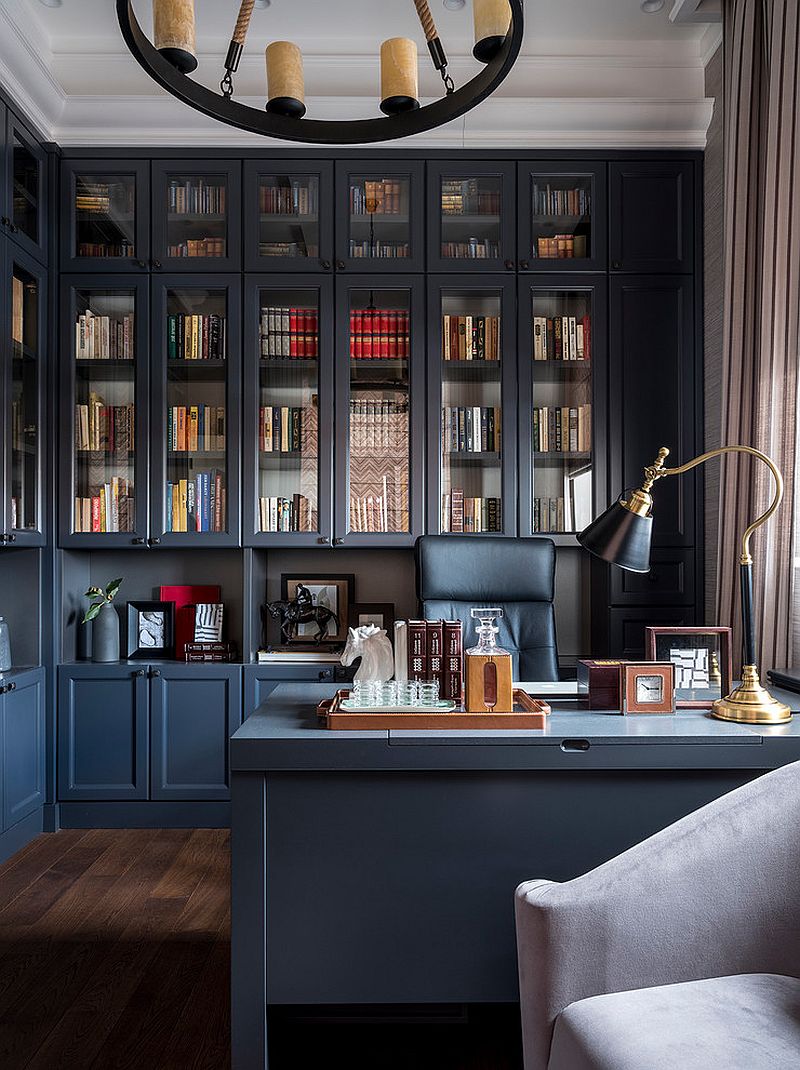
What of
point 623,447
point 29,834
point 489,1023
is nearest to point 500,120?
point 623,447

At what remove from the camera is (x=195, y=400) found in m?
3.46

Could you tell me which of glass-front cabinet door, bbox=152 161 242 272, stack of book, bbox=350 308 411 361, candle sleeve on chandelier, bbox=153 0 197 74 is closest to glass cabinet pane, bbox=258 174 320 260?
glass-front cabinet door, bbox=152 161 242 272

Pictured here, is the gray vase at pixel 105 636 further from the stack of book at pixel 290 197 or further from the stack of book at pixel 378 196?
the stack of book at pixel 378 196

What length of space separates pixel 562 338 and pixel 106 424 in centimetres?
193

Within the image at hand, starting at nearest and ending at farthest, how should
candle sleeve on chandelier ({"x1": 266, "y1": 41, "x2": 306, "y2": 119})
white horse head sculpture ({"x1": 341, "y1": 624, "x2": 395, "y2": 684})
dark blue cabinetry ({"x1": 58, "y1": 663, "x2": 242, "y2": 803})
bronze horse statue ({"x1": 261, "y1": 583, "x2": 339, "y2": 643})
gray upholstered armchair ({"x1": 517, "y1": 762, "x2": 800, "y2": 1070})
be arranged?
gray upholstered armchair ({"x1": 517, "y1": 762, "x2": 800, "y2": 1070}) < candle sleeve on chandelier ({"x1": 266, "y1": 41, "x2": 306, "y2": 119}) < white horse head sculpture ({"x1": 341, "y1": 624, "x2": 395, "y2": 684}) < dark blue cabinetry ({"x1": 58, "y1": 663, "x2": 242, "y2": 803}) < bronze horse statue ({"x1": 261, "y1": 583, "x2": 339, "y2": 643})

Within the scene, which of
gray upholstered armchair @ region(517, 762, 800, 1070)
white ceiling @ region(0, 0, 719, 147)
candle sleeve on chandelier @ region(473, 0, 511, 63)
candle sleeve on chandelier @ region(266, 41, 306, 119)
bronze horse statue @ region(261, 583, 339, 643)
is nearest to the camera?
gray upholstered armchair @ region(517, 762, 800, 1070)

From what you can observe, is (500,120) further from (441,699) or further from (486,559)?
(441,699)

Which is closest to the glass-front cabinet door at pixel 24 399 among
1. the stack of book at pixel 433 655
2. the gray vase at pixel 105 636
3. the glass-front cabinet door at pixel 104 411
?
the glass-front cabinet door at pixel 104 411

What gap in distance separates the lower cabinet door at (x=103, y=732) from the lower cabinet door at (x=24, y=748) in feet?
0.28

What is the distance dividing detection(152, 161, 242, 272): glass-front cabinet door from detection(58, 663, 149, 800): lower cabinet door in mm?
1700

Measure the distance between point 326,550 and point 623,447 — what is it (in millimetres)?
1351

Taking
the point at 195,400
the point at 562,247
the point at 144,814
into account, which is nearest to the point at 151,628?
the point at 144,814

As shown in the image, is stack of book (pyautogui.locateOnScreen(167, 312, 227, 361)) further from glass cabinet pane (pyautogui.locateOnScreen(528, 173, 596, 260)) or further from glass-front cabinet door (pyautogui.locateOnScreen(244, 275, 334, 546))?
glass cabinet pane (pyautogui.locateOnScreen(528, 173, 596, 260))

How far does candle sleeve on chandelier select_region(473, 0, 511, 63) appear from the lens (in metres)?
1.64
